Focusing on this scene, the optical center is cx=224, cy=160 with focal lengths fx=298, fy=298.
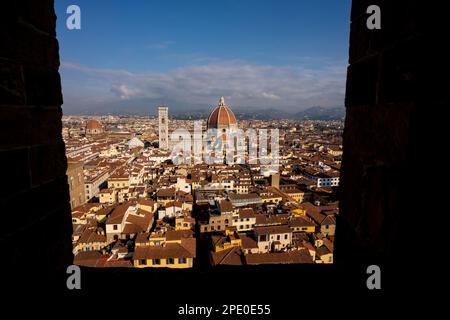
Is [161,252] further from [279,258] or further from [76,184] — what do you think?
[76,184]

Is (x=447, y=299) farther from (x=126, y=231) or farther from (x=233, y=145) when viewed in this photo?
(x=233, y=145)

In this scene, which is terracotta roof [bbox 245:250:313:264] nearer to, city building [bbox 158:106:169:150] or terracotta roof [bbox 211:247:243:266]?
terracotta roof [bbox 211:247:243:266]

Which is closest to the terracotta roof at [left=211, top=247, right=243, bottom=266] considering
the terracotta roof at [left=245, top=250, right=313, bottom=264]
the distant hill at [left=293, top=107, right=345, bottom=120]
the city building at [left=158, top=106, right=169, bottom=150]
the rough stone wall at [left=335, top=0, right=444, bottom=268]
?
the terracotta roof at [left=245, top=250, right=313, bottom=264]

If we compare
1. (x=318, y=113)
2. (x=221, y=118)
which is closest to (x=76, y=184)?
(x=221, y=118)

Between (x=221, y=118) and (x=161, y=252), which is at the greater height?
(x=221, y=118)

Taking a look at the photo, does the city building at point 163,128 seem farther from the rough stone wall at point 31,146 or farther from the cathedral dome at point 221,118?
the rough stone wall at point 31,146
